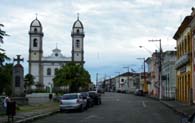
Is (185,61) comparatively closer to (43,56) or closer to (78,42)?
(78,42)

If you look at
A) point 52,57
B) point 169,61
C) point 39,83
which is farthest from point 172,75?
point 52,57

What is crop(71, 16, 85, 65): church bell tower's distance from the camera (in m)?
158

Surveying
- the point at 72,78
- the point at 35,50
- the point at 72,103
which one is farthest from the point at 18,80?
the point at 35,50

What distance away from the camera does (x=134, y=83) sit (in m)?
167

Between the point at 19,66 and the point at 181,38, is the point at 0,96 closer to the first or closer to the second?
the point at 19,66

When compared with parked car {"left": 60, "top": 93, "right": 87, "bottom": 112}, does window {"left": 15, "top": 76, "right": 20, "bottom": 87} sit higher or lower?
higher

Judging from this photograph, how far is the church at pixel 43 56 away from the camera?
156 meters

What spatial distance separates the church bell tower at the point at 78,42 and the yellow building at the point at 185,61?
309ft

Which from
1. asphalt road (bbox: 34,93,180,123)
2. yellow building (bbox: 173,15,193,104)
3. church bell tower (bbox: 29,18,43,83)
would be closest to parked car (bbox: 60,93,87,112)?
asphalt road (bbox: 34,93,180,123)

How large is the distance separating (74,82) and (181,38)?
1845 cm

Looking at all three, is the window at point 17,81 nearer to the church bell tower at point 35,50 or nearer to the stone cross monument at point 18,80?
the stone cross monument at point 18,80

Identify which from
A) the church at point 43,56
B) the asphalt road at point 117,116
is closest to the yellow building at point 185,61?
the asphalt road at point 117,116

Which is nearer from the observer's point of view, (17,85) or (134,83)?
(17,85)

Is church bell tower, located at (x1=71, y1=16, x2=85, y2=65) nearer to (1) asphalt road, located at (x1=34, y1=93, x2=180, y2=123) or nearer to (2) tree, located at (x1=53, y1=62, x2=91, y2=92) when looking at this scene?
(2) tree, located at (x1=53, y1=62, x2=91, y2=92)
